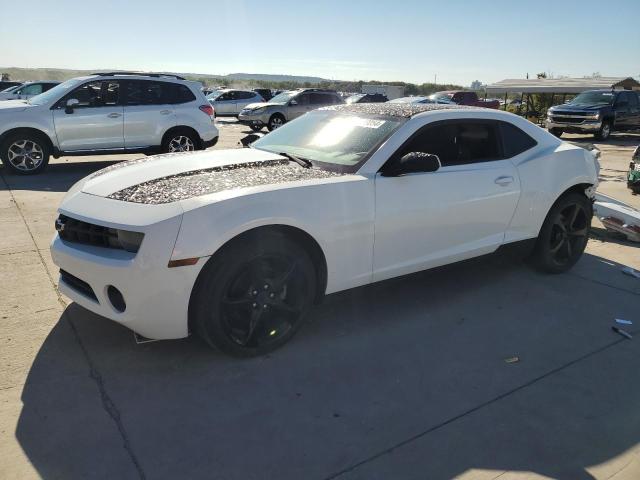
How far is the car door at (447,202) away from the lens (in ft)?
12.0

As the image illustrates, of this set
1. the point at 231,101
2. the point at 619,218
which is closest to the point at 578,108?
the point at 619,218

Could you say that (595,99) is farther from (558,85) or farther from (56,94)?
(56,94)

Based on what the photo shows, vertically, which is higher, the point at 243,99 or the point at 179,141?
the point at 179,141

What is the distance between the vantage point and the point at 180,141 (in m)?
10.4

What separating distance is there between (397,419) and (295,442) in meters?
0.57

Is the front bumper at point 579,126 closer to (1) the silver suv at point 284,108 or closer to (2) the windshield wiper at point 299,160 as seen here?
(1) the silver suv at point 284,108

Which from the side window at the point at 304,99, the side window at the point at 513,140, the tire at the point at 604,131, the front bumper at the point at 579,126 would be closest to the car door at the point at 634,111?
the tire at the point at 604,131

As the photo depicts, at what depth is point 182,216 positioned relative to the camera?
2.88 m

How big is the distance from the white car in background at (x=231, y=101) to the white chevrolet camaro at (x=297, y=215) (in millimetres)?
24548

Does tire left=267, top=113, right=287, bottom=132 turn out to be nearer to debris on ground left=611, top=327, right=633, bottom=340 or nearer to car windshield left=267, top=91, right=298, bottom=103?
car windshield left=267, top=91, right=298, bottom=103

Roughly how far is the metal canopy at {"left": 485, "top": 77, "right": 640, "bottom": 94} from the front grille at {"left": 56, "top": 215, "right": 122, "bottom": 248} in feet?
106

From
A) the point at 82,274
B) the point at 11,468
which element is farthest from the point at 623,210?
the point at 11,468

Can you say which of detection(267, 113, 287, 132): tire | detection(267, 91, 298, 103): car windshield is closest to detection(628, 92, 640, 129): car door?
detection(267, 91, 298, 103): car windshield

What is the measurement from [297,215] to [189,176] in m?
0.84
